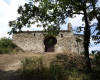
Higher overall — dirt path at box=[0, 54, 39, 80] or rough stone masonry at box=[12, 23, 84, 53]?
rough stone masonry at box=[12, 23, 84, 53]

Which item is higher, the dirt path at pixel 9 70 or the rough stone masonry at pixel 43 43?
the rough stone masonry at pixel 43 43

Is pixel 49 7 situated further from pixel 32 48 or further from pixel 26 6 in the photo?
pixel 32 48

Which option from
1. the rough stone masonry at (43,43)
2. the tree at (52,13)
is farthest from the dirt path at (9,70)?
the rough stone masonry at (43,43)

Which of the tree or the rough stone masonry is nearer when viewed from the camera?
the tree

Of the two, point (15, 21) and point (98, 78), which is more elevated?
point (15, 21)

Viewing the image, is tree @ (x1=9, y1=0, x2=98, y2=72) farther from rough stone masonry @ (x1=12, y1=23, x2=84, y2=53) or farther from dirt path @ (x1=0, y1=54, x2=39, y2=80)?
rough stone masonry @ (x1=12, y1=23, x2=84, y2=53)

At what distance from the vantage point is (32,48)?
54.6ft

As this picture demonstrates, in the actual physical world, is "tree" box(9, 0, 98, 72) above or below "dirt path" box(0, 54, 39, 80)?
above

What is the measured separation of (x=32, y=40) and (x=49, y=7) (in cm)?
1092

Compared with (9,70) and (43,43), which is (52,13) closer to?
(9,70)

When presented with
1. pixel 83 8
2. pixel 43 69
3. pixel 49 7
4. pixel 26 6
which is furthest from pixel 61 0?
pixel 43 69

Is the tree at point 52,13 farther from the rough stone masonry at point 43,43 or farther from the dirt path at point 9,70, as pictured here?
the rough stone masonry at point 43,43

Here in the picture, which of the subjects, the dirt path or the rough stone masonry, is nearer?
the dirt path

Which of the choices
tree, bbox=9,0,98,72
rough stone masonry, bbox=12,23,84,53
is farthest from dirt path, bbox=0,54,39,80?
rough stone masonry, bbox=12,23,84,53
